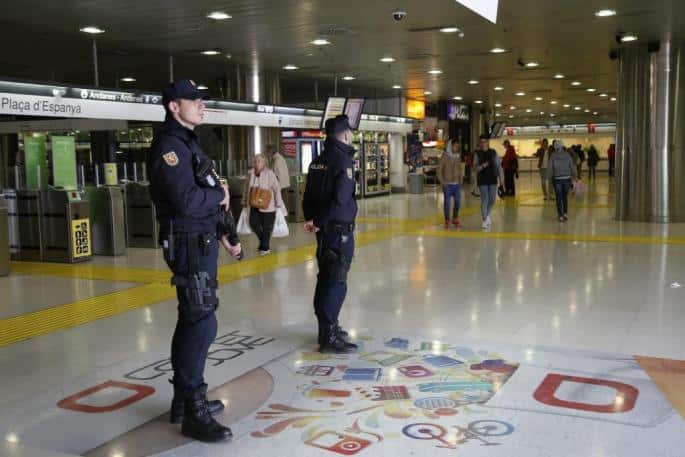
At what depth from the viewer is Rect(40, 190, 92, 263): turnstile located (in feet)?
32.5

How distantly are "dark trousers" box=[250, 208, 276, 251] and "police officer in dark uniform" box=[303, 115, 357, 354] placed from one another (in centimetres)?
511

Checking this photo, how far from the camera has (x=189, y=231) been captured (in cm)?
354

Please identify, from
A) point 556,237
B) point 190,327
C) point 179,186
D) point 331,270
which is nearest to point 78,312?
point 331,270

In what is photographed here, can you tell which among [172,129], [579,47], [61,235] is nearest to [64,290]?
[61,235]

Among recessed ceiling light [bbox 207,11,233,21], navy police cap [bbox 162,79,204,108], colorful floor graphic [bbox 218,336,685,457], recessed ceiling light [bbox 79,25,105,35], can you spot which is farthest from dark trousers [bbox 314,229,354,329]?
recessed ceiling light [bbox 79,25,105,35]

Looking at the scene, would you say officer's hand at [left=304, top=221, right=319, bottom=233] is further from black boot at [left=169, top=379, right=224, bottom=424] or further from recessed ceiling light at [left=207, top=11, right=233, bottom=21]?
recessed ceiling light at [left=207, top=11, right=233, bottom=21]

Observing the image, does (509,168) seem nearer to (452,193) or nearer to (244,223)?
(452,193)

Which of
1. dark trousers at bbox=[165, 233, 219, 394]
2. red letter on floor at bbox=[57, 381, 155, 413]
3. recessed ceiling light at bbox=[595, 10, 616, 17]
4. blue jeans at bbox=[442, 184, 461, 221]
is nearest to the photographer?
dark trousers at bbox=[165, 233, 219, 394]

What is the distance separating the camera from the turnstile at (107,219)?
34.5 ft

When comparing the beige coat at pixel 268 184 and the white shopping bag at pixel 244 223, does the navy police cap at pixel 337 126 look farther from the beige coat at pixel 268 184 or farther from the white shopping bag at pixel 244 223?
the white shopping bag at pixel 244 223

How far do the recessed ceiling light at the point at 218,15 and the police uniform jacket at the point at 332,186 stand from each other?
5.60m

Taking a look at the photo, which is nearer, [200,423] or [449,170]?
[200,423]

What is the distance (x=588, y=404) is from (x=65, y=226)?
7.99 meters

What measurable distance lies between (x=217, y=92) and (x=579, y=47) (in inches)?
344
